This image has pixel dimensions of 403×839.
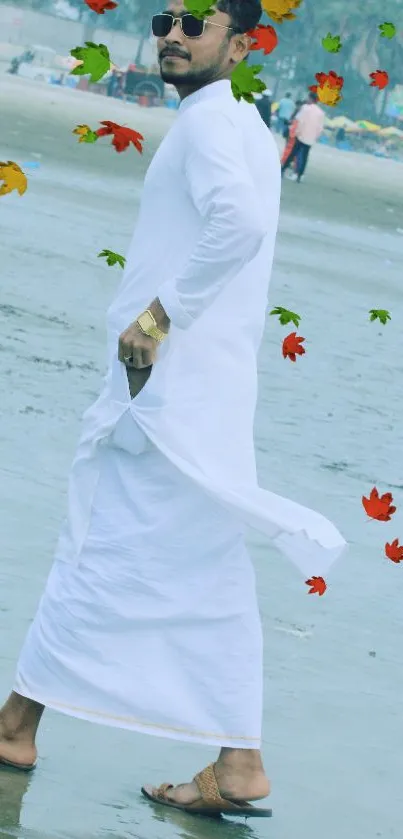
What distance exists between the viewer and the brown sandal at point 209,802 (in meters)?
4.14

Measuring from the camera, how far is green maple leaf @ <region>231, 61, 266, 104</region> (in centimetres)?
384

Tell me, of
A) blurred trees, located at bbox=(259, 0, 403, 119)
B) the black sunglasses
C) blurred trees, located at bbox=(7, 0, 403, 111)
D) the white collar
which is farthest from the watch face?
blurred trees, located at bbox=(259, 0, 403, 119)

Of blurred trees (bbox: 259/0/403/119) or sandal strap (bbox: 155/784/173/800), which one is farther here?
blurred trees (bbox: 259/0/403/119)

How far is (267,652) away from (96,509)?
1468mm

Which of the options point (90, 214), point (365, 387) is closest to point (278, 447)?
point (365, 387)

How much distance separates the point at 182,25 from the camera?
402 centimetres

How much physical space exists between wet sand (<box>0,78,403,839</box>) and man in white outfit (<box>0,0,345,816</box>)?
25 centimetres

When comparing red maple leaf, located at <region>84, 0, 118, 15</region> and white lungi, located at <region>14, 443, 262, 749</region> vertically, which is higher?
red maple leaf, located at <region>84, 0, 118, 15</region>

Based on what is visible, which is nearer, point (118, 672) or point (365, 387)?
point (118, 672)

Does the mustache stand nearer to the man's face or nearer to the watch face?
the man's face

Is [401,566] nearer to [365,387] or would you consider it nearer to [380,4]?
[365,387]

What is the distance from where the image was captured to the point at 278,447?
8.38 m

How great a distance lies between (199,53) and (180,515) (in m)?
0.94

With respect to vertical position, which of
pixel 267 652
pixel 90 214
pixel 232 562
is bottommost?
pixel 90 214
